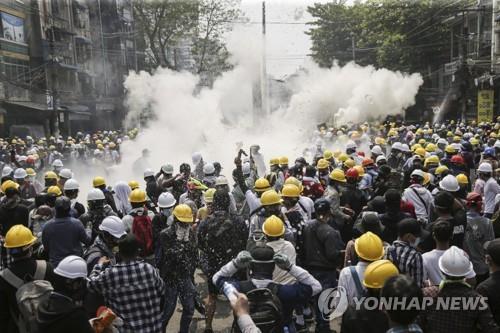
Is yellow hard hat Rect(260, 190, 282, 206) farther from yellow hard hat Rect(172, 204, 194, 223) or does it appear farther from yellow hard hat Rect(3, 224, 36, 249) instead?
yellow hard hat Rect(3, 224, 36, 249)

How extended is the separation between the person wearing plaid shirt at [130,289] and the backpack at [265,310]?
87 cm

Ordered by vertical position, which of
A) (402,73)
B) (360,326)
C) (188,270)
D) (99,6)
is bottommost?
(188,270)

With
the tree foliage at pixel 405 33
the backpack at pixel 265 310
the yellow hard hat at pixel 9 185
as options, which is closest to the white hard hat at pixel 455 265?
the backpack at pixel 265 310

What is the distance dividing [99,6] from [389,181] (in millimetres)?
45980

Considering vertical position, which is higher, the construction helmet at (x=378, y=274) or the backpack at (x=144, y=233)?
the construction helmet at (x=378, y=274)

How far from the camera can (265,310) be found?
11.5 ft

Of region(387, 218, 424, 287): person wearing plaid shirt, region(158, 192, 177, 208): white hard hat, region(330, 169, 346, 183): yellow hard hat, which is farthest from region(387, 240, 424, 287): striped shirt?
region(158, 192, 177, 208): white hard hat

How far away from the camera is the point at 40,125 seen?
31.2 m

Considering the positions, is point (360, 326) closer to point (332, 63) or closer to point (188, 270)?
point (188, 270)

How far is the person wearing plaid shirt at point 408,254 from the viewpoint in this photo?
13.7ft

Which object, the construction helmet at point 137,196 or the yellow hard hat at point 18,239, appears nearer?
the yellow hard hat at point 18,239

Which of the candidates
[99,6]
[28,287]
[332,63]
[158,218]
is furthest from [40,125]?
[28,287]

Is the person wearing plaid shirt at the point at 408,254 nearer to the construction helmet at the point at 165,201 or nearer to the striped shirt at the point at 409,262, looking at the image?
the striped shirt at the point at 409,262

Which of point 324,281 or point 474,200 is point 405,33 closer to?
point 474,200
